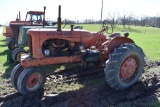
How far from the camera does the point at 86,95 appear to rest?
5430 mm

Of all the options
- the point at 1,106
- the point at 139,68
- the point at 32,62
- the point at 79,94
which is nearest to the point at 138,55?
the point at 139,68

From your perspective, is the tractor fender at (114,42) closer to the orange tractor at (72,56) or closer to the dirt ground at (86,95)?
the orange tractor at (72,56)

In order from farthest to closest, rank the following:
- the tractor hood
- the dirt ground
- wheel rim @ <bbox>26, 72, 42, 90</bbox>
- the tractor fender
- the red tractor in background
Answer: the red tractor in background, the tractor fender, the tractor hood, wheel rim @ <bbox>26, 72, 42, 90</bbox>, the dirt ground

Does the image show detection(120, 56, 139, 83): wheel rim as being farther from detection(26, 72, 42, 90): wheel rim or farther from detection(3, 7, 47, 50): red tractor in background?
detection(3, 7, 47, 50): red tractor in background

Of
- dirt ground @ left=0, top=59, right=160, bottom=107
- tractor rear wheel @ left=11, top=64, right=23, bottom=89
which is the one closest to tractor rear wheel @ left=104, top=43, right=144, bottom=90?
dirt ground @ left=0, top=59, right=160, bottom=107

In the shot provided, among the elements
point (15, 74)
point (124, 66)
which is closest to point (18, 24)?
point (15, 74)

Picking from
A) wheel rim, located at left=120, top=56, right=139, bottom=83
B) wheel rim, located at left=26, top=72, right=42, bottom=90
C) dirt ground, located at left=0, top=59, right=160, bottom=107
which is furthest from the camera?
wheel rim, located at left=120, top=56, right=139, bottom=83

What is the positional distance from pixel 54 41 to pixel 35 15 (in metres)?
12.3

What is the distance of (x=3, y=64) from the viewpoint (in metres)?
9.94

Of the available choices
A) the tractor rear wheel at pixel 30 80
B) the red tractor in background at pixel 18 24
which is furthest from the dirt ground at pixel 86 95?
the red tractor in background at pixel 18 24

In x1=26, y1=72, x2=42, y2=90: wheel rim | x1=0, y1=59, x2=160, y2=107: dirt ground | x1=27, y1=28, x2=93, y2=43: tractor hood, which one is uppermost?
x1=27, y1=28, x2=93, y2=43: tractor hood

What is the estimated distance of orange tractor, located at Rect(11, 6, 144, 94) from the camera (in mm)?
5527

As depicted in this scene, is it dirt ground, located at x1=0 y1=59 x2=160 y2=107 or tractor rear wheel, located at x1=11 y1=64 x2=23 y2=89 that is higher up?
tractor rear wheel, located at x1=11 y1=64 x2=23 y2=89

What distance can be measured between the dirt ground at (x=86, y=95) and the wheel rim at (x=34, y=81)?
0.16 meters
